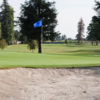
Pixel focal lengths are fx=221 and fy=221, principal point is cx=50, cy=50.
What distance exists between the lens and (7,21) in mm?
76875

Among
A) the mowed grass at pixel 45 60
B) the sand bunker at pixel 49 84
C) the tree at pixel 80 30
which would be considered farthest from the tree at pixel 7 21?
the sand bunker at pixel 49 84

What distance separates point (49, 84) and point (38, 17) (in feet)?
107

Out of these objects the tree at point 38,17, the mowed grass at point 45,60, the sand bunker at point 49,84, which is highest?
the tree at point 38,17

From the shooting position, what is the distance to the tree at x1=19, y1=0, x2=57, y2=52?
4228 centimetres

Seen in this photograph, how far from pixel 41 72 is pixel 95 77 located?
3.09 m

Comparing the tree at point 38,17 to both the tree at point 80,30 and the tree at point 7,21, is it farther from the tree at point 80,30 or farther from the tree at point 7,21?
the tree at point 80,30

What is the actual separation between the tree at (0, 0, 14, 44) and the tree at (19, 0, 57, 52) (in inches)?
1249

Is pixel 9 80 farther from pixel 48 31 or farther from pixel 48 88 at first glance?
pixel 48 31

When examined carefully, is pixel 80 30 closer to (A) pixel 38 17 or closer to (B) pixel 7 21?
(B) pixel 7 21

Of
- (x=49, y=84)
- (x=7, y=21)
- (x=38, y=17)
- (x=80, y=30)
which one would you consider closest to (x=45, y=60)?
(x=49, y=84)

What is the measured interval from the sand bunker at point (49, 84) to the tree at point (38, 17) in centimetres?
2922

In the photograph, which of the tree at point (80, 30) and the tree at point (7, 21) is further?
the tree at point (80, 30)

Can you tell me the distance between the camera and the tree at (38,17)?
42.3 metres

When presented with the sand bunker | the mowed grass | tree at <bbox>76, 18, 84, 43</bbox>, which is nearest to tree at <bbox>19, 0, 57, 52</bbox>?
the mowed grass
